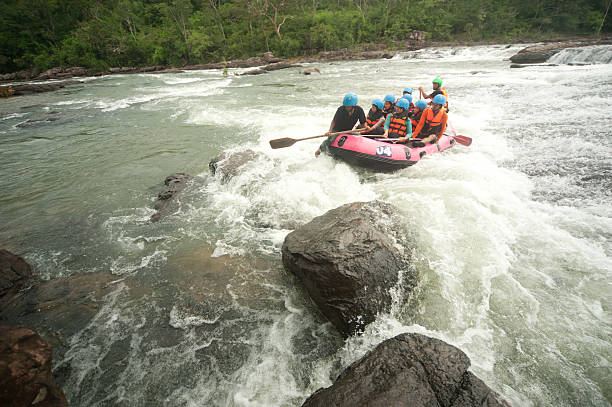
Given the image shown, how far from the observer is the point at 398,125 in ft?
20.7

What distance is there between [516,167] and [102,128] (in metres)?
13.8

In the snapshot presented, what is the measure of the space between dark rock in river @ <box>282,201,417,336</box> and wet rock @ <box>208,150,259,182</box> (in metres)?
3.04

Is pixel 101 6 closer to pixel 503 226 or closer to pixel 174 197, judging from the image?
pixel 174 197

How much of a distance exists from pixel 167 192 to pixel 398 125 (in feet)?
17.4

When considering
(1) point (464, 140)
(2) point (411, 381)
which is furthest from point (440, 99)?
(2) point (411, 381)

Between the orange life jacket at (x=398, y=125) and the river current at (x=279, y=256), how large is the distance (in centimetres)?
108

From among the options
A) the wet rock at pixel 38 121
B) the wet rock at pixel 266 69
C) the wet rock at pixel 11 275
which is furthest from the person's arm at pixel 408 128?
the wet rock at pixel 266 69

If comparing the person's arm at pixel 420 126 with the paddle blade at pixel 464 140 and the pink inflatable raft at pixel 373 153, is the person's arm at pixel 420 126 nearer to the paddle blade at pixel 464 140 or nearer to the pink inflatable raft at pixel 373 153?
the pink inflatable raft at pixel 373 153

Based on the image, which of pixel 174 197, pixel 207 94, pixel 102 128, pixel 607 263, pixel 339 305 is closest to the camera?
pixel 339 305

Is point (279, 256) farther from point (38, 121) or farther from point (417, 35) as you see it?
point (417, 35)

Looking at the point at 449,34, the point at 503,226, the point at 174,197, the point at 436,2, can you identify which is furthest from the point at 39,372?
the point at 436,2

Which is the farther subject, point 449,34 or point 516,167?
point 449,34

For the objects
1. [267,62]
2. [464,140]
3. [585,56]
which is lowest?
[585,56]

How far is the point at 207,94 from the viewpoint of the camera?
16.2 m
